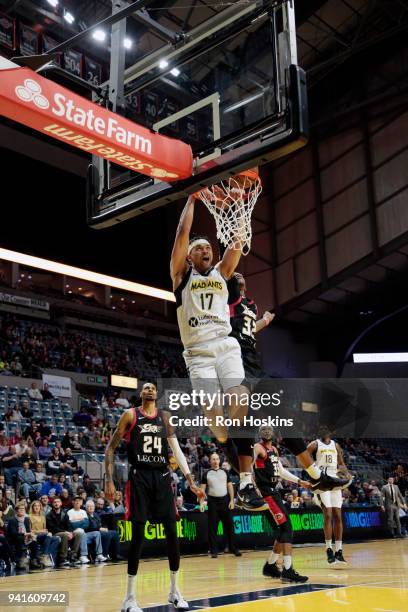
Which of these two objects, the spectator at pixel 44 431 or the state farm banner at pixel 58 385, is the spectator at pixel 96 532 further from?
the state farm banner at pixel 58 385

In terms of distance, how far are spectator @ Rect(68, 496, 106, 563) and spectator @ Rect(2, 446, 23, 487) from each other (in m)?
1.59

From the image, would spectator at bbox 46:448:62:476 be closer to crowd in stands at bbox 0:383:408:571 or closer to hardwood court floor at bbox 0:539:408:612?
crowd in stands at bbox 0:383:408:571

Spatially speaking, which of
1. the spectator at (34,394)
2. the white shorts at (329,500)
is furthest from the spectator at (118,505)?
the spectator at (34,394)

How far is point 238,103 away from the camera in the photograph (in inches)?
203

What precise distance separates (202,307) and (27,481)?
9.02m

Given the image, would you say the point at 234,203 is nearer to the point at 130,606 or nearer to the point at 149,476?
the point at 149,476

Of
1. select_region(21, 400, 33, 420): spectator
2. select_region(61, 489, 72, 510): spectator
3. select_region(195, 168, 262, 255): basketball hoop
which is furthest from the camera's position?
select_region(21, 400, 33, 420): spectator

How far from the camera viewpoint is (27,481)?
12766 millimetres

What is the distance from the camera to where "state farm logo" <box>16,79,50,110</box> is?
15.0ft

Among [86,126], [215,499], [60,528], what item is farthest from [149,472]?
[215,499]

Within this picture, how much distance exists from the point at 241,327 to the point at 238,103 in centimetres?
173

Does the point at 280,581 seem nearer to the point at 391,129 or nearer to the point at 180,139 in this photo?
the point at 180,139

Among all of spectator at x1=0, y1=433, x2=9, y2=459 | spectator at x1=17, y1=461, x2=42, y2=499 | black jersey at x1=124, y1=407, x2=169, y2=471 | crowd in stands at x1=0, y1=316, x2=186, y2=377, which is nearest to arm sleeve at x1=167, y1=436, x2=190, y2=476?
black jersey at x1=124, y1=407, x2=169, y2=471

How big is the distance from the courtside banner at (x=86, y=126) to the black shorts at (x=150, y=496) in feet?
9.77
